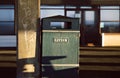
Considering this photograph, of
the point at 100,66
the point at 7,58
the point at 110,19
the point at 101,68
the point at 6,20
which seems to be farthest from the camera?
the point at 110,19

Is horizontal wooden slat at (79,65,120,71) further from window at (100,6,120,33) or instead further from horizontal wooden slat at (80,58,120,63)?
window at (100,6,120,33)

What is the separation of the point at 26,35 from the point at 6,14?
14.0 meters

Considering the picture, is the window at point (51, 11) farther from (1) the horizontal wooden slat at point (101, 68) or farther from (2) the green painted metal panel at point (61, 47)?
(2) the green painted metal panel at point (61, 47)

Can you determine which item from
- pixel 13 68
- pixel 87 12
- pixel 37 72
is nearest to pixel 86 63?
pixel 13 68

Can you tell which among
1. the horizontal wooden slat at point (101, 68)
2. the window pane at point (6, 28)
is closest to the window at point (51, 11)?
the window pane at point (6, 28)

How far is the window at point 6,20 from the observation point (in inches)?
864

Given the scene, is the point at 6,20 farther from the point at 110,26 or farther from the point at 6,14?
the point at 110,26

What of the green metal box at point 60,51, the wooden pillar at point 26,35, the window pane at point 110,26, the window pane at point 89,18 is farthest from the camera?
the window pane at point 110,26

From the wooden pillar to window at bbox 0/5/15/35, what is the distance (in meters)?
13.6

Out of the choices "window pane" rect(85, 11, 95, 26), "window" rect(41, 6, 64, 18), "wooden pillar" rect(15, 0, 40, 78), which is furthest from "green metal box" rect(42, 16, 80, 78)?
"window pane" rect(85, 11, 95, 26)

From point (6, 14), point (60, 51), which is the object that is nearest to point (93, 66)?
point (60, 51)

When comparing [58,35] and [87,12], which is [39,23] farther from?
[87,12]

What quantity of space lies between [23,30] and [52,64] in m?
1.01

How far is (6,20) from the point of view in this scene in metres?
22.1
